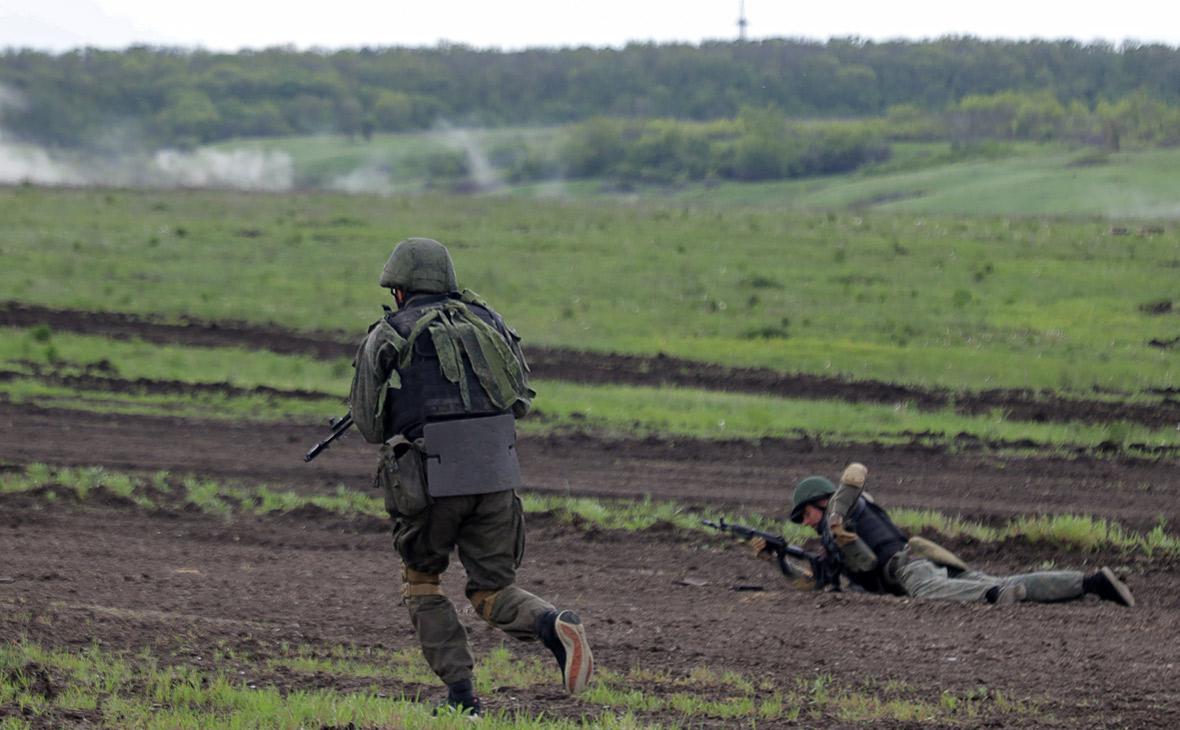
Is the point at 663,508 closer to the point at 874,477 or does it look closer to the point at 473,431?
the point at 874,477

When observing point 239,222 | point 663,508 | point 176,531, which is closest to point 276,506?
point 176,531

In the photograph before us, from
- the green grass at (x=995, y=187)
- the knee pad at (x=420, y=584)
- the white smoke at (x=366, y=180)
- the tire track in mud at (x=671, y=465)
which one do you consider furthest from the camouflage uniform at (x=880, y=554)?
the white smoke at (x=366, y=180)

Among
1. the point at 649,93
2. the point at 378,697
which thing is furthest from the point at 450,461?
the point at 649,93

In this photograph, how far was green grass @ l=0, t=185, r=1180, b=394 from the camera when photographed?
20.8 m

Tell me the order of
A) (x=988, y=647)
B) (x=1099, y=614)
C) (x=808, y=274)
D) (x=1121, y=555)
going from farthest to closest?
1. (x=808, y=274)
2. (x=1121, y=555)
3. (x=1099, y=614)
4. (x=988, y=647)

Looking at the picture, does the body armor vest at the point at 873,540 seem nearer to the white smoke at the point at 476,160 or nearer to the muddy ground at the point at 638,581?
the muddy ground at the point at 638,581

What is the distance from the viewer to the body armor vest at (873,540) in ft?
30.9

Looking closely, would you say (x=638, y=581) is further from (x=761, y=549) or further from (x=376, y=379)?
(x=376, y=379)

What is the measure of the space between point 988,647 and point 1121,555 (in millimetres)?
3527

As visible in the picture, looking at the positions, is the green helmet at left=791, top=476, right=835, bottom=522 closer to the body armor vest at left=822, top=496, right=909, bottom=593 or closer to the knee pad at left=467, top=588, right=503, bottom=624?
the body armor vest at left=822, top=496, right=909, bottom=593

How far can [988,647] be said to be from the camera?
7.36 m

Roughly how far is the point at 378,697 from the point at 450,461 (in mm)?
1033

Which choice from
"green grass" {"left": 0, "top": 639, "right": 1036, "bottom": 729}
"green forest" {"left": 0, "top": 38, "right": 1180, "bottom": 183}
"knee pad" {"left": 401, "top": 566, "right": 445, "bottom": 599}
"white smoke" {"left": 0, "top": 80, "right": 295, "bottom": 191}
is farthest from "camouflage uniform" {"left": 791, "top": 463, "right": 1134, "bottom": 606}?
"white smoke" {"left": 0, "top": 80, "right": 295, "bottom": 191}

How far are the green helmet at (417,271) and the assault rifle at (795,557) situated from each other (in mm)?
4083
